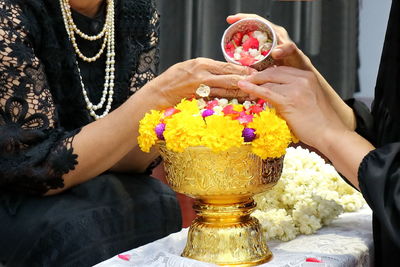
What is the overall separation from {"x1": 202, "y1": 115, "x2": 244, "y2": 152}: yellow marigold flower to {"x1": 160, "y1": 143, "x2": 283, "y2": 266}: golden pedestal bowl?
0.09ft

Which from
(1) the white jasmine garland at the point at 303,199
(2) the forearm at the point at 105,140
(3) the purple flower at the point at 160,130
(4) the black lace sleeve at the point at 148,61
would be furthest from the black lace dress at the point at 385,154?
(4) the black lace sleeve at the point at 148,61

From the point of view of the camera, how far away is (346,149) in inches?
48.5

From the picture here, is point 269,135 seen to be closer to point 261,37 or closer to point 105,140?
point 261,37

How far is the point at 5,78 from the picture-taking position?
1634mm

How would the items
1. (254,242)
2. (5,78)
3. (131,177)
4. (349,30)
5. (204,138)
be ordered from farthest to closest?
(349,30) → (131,177) → (5,78) → (254,242) → (204,138)

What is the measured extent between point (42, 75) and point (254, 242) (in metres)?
0.70

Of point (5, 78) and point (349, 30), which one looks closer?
point (5, 78)

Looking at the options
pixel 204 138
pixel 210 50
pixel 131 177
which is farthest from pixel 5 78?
pixel 210 50

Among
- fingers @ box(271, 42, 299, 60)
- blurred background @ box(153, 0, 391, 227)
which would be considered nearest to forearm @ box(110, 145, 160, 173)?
fingers @ box(271, 42, 299, 60)

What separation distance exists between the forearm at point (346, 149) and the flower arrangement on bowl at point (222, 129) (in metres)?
0.08

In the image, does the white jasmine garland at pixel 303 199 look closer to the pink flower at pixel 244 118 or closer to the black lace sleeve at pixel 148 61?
the pink flower at pixel 244 118

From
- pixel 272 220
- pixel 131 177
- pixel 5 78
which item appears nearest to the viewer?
pixel 272 220

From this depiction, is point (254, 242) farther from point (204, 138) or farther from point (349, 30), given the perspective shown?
point (349, 30)

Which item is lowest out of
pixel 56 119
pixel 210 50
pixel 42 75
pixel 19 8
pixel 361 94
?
pixel 361 94
